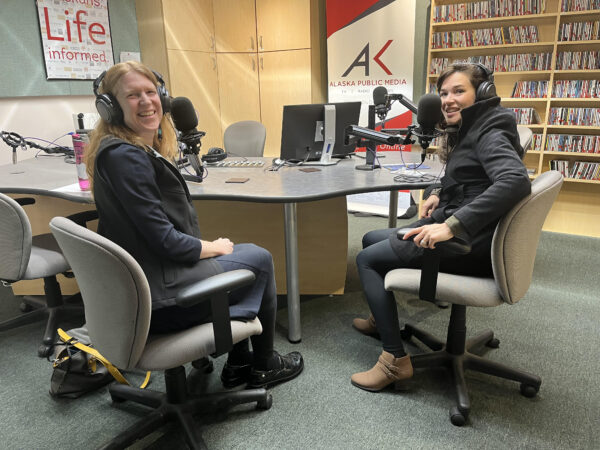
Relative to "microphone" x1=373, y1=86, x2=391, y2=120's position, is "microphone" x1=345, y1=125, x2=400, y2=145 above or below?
below

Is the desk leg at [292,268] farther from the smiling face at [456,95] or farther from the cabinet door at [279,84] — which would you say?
the cabinet door at [279,84]

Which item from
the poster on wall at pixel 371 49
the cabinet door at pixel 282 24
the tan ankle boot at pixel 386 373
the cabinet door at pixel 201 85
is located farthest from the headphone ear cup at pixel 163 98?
the cabinet door at pixel 282 24

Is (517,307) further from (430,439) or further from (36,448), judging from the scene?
(36,448)

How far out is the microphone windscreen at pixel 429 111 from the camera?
1.94 meters

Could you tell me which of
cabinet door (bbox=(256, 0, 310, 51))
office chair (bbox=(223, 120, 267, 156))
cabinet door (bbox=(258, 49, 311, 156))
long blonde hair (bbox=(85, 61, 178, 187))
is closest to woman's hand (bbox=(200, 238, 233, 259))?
long blonde hair (bbox=(85, 61, 178, 187))

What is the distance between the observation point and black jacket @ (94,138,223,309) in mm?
1264

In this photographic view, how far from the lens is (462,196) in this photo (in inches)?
65.1

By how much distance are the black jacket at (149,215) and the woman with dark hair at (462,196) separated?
717 mm

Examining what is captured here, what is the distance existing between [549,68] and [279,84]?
2525mm

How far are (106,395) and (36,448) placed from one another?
1.03ft

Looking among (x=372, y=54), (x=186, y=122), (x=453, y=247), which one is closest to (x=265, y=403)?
(x=453, y=247)

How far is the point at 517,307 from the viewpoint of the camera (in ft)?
8.12

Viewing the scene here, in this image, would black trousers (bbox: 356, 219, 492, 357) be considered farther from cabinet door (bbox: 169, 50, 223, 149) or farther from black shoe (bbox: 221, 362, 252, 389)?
cabinet door (bbox: 169, 50, 223, 149)

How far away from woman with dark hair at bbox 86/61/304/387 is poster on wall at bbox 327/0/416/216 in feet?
9.97
